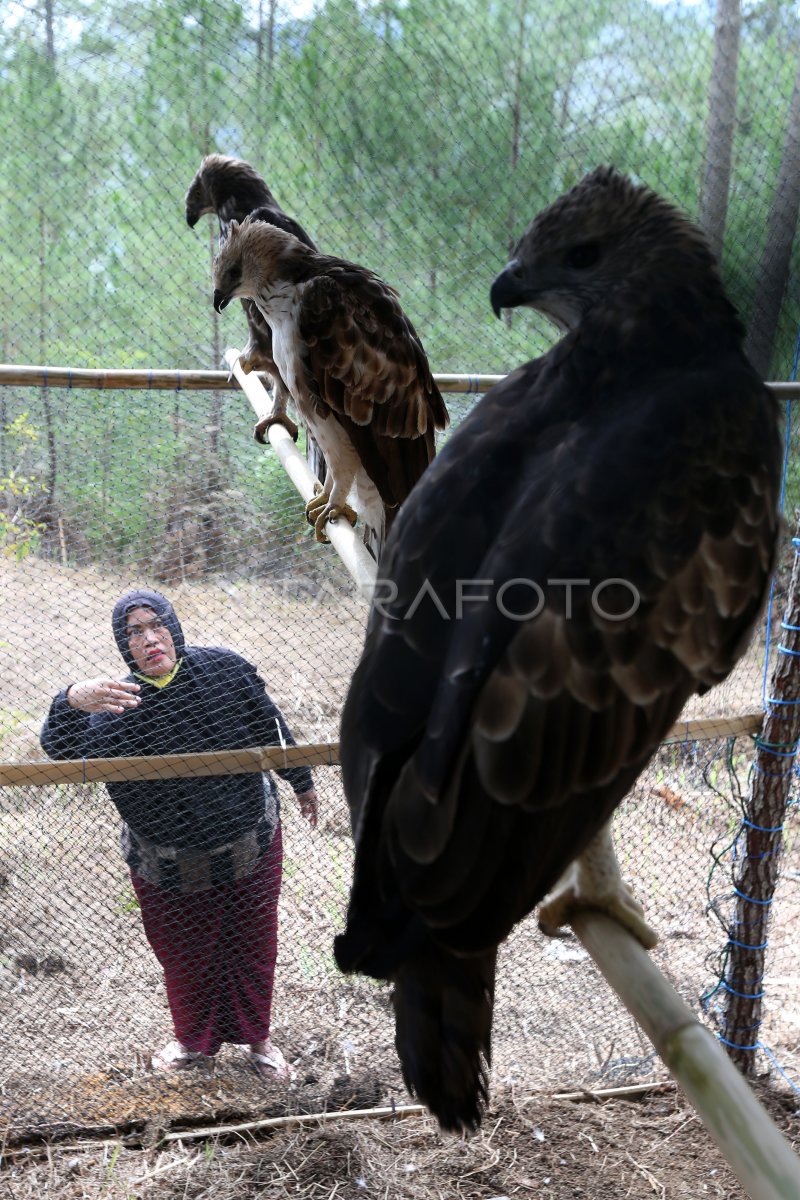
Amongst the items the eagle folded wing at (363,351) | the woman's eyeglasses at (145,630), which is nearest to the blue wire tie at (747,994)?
the eagle folded wing at (363,351)

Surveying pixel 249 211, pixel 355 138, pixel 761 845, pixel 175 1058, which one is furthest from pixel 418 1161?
pixel 355 138

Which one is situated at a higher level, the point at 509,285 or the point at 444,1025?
the point at 509,285

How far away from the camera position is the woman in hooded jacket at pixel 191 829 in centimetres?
274

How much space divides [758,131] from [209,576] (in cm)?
347

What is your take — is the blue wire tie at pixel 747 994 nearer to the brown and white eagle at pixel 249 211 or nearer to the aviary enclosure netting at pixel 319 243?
the aviary enclosure netting at pixel 319 243

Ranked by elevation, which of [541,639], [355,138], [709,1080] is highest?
[355,138]

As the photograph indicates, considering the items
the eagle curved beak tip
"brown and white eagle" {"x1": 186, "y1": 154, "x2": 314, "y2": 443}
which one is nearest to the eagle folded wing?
"brown and white eagle" {"x1": 186, "y1": 154, "x2": 314, "y2": 443}

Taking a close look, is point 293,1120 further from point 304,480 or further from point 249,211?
point 249,211

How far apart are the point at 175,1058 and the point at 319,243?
3.59m

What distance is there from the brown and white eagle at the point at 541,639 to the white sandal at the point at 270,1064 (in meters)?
1.96

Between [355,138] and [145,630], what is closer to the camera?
[145,630]

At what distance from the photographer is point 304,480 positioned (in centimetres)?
226

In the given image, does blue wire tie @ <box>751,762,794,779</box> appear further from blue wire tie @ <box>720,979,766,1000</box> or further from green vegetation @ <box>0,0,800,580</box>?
green vegetation @ <box>0,0,800,580</box>

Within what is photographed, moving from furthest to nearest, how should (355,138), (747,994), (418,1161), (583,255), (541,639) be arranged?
1. (355,138)
2. (747,994)
3. (418,1161)
4. (583,255)
5. (541,639)
